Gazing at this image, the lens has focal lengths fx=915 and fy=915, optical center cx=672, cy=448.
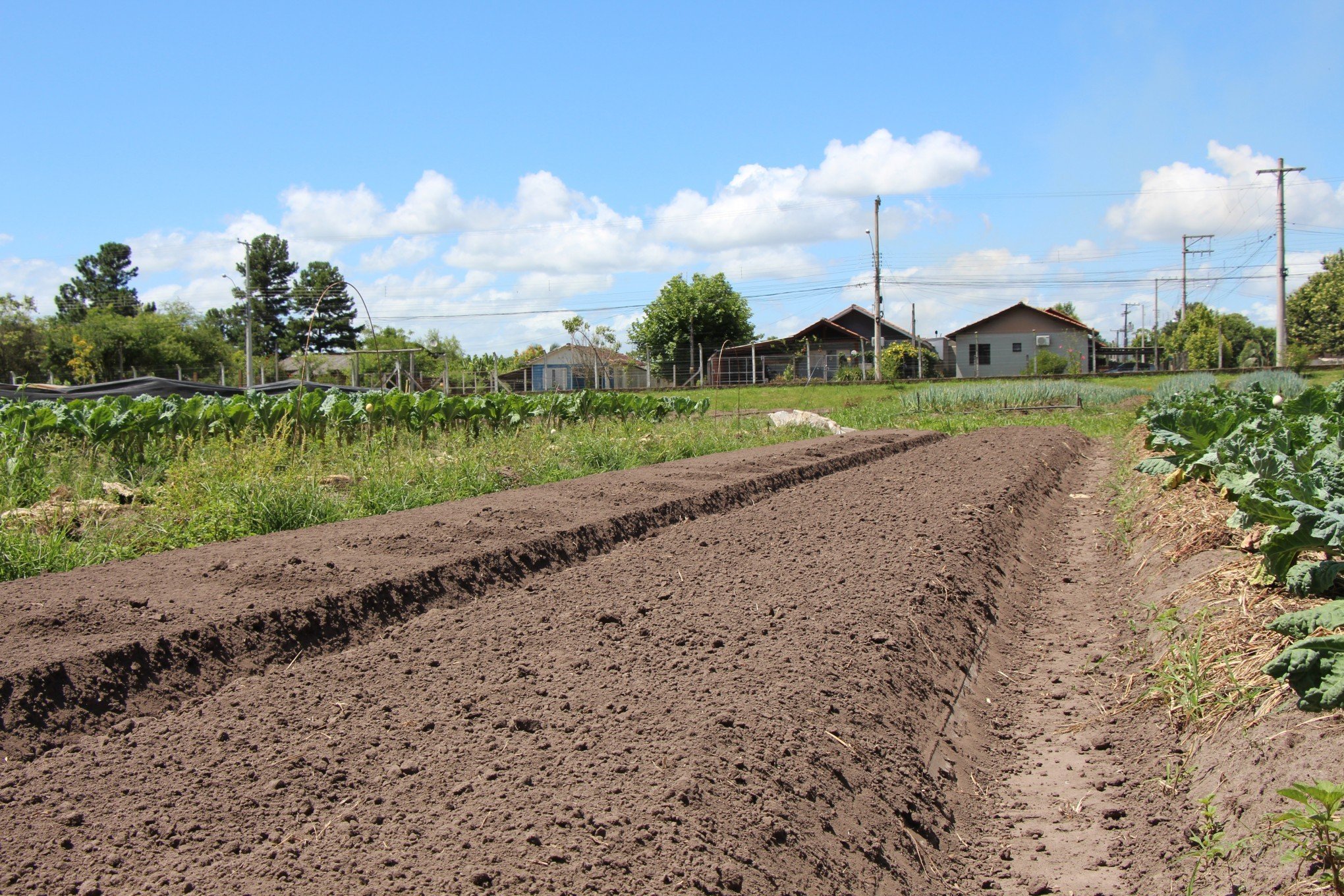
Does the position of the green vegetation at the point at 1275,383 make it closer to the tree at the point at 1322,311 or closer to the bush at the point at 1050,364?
the bush at the point at 1050,364

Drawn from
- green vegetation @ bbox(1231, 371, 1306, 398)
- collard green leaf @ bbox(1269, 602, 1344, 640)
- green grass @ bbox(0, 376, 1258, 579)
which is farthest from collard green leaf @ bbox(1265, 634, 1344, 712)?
green vegetation @ bbox(1231, 371, 1306, 398)

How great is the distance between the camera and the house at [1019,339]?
5100 centimetres

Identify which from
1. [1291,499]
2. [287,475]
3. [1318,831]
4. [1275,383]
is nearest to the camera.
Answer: [1318,831]

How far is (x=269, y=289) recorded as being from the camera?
77.1 metres

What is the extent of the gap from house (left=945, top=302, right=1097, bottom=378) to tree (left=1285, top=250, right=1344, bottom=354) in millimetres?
19439

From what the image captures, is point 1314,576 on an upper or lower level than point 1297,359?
lower

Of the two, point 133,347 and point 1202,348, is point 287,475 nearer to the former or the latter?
point 133,347

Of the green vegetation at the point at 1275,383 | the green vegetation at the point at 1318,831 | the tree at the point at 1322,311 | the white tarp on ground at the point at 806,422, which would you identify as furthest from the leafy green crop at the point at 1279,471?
the tree at the point at 1322,311

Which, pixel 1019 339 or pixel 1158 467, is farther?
pixel 1019 339

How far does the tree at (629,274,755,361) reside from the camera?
180 feet

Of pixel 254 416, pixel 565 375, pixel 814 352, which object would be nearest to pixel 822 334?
pixel 814 352

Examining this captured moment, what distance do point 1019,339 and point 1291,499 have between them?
5031 cm

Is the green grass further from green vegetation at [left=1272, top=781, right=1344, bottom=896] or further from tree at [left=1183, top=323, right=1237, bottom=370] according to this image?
tree at [left=1183, top=323, right=1237, bottom=370]

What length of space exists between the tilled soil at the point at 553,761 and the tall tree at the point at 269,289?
255 ft
